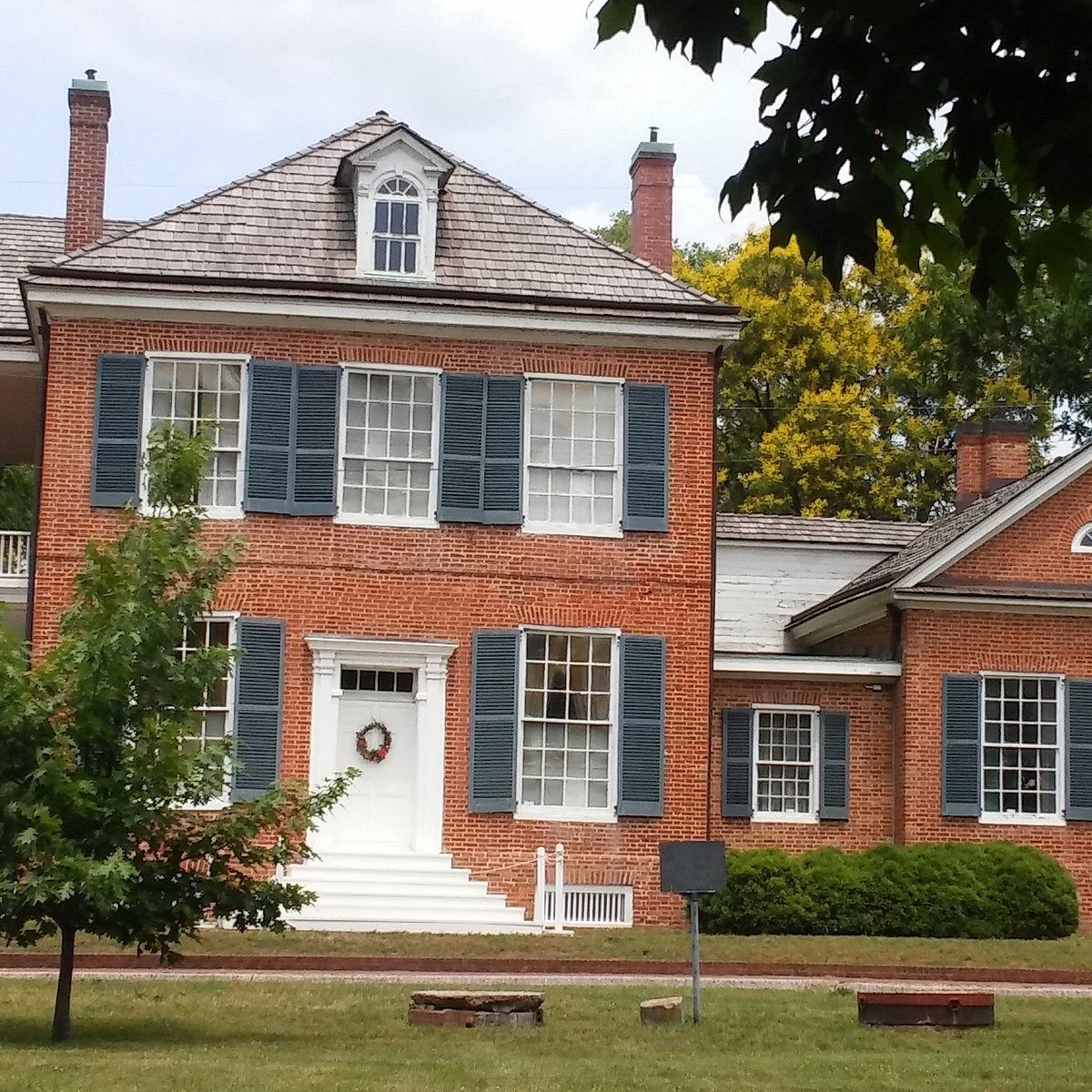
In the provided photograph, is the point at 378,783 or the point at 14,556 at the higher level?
the point at 14,556

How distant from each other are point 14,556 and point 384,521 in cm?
505

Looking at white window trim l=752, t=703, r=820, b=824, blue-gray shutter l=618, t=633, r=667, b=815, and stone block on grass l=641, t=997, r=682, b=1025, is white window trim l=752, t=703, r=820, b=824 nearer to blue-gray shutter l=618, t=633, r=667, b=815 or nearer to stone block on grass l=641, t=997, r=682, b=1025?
blue-gray shutter l=618, t=633, r=667, b=815

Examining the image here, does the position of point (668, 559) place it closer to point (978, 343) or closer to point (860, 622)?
point (860, 622)

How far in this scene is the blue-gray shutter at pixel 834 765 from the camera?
24625 mm

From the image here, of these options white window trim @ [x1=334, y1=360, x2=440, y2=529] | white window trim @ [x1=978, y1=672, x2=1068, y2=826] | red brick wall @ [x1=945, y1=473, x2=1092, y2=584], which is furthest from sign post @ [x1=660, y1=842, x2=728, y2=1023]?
red brick wall @ [x1=945, y1=473, x2=1092, y2=584]

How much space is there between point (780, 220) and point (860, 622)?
2042 centimetres

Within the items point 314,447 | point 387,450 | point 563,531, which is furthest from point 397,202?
point 563,531

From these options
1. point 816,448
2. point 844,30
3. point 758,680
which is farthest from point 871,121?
point 816,448

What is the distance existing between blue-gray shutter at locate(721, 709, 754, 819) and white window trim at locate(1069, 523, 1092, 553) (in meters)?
4.33

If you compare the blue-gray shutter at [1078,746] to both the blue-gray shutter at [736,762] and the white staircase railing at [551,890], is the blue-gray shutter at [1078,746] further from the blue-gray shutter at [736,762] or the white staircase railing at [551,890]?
the white staircase railing at [551,890]

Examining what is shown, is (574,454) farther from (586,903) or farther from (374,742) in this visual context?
(586,903)

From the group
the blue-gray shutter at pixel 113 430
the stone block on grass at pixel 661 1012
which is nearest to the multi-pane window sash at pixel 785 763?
the blue-gray shutter at pixel 113 430

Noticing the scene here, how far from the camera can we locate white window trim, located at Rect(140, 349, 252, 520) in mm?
22312

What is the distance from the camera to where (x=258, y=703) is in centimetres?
2203
